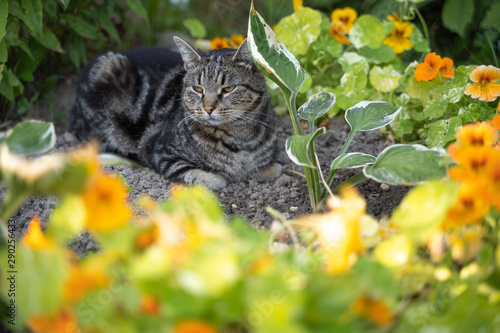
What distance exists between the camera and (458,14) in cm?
345

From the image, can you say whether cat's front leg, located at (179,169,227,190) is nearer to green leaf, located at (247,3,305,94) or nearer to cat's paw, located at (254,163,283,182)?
cat's paw, located at (254,163,283,182)

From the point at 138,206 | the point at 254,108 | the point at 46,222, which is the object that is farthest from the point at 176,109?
the point at 46,222

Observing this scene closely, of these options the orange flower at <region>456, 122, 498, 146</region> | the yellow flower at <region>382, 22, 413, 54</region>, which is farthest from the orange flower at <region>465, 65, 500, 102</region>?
the orange flower at <region>456, 122, 498, 146</region>

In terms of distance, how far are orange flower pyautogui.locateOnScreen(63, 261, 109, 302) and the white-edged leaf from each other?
1.23 meters

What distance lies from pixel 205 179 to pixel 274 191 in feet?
1.20

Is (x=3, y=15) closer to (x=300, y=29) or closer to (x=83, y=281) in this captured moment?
(x=300, y=29)

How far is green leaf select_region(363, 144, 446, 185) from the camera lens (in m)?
1.58

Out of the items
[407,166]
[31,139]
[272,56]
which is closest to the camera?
[31,139]

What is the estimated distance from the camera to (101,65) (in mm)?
3047

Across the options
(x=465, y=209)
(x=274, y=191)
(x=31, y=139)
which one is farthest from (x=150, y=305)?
(x=274, y=191)

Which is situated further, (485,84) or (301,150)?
(485,84)

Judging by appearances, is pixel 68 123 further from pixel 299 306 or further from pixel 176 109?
pixel 299 306

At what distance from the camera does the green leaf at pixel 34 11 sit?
2625 mm

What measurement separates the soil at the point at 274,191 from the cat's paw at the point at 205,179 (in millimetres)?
39
